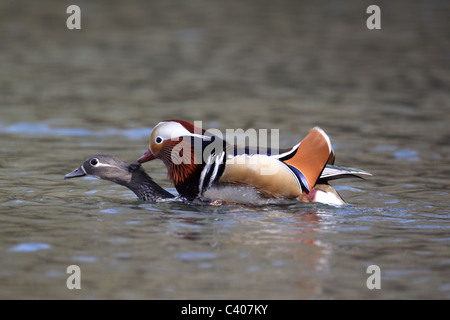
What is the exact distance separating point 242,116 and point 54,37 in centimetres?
774

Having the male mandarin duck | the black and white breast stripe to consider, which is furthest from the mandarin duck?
the black and white breast stripe

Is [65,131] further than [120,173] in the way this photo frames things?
Yes

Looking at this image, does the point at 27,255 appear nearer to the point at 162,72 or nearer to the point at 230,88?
the point at 230,88

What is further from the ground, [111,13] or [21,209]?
[111,13]

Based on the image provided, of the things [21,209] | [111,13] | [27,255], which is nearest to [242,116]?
[21,209]

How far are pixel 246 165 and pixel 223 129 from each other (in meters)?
4.39

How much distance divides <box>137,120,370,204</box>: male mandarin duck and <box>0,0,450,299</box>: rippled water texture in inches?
7.1

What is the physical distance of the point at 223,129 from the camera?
39.2 feet

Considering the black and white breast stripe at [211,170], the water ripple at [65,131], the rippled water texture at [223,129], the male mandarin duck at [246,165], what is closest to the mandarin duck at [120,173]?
the rippled water texture at [223,129]

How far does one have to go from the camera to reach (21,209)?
7.90m

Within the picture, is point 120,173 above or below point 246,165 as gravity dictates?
below

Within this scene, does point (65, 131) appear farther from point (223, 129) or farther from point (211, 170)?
point (211, 170)

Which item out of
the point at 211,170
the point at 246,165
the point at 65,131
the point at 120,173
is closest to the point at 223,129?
the point at 65,131

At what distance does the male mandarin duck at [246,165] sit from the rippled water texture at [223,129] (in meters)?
0.18
